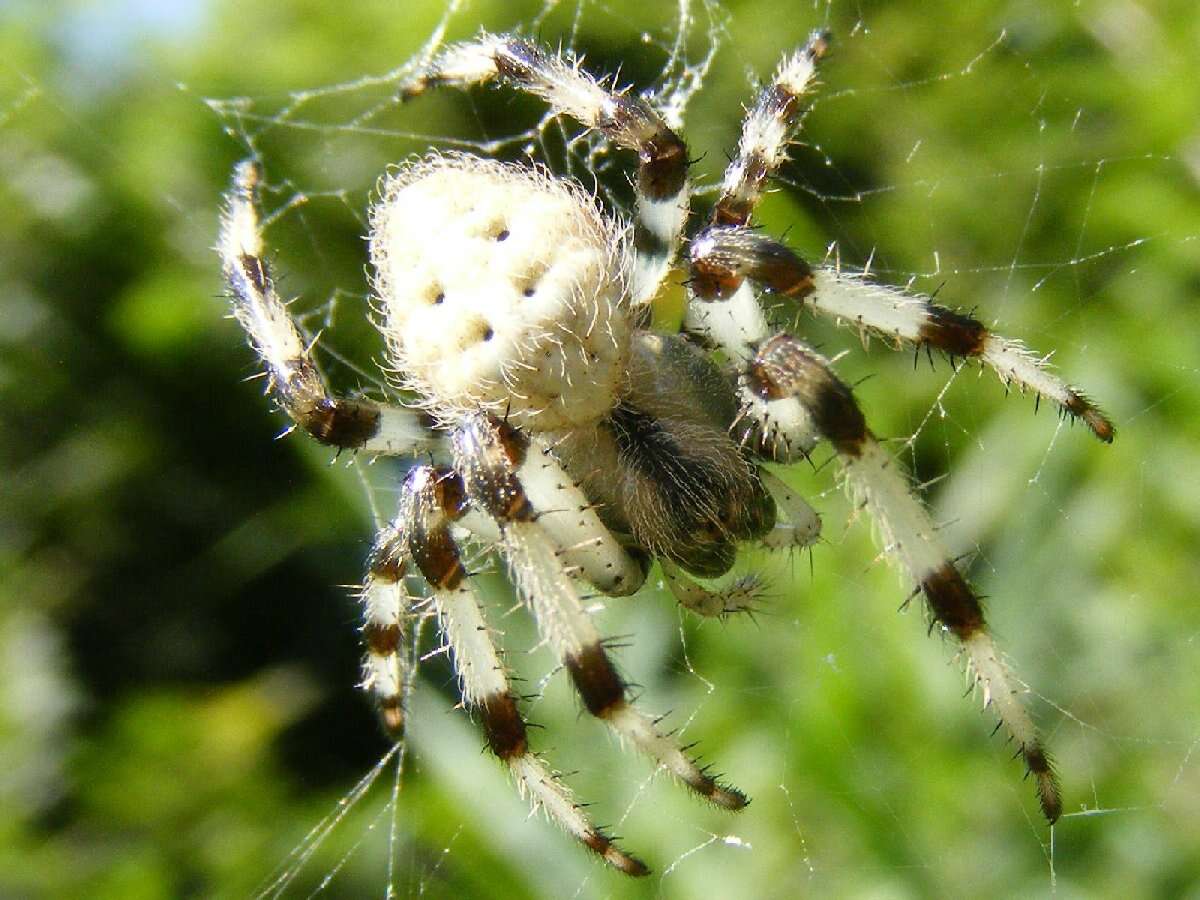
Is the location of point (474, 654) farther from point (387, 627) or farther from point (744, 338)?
point (744, 338)

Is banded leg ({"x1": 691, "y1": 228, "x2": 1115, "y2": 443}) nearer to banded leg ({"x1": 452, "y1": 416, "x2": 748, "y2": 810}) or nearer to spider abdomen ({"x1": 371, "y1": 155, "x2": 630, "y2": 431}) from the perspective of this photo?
spider abdomen ({"x1": 371, "y1": 155, "x2": 630, "y2": 431})

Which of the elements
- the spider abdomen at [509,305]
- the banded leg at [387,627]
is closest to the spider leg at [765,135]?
the spider abdomen at [509,305]

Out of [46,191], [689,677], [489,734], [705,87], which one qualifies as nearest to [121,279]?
[46,191]

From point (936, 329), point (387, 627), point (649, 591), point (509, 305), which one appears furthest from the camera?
point (649, 591)

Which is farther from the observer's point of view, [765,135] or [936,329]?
[765,135]

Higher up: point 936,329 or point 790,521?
point 936,329

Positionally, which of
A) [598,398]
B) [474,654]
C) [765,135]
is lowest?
[474,654]

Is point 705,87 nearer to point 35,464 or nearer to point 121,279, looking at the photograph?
point 121,279

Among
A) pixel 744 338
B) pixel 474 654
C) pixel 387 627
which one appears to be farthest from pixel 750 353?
pixel 387 627

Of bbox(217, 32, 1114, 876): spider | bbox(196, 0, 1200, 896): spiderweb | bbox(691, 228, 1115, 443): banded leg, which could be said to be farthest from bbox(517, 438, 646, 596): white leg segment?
bbox(691, 228, 1115, 443): banded leg
